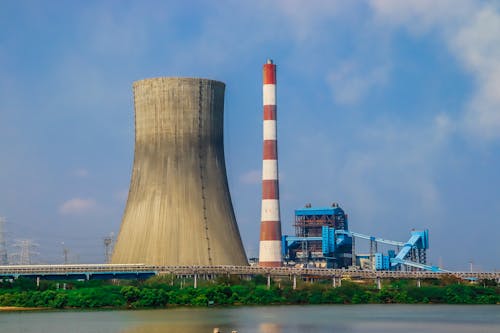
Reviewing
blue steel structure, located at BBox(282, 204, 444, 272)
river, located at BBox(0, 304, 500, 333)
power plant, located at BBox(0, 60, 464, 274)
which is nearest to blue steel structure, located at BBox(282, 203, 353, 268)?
blue steel structure, located at BBox(282, 204, 444, 272)

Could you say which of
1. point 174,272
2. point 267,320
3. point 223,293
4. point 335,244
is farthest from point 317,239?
point 267,320

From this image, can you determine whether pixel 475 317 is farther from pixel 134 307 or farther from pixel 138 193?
pixel 138 193

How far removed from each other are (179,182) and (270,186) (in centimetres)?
1005

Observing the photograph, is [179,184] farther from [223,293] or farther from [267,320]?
[267,320]

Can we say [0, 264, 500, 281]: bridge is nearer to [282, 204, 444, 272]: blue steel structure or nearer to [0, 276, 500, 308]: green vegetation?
[0, 276, 500, 308]: green vegetation

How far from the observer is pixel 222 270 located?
227 feet

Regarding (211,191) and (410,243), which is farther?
(410,243)

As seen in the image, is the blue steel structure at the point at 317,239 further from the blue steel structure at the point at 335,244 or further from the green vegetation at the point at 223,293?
the green vegetation at the point at 223,293

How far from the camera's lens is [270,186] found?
7569 centimetres

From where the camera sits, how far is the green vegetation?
195 feet

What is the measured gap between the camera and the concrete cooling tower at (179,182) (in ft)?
222

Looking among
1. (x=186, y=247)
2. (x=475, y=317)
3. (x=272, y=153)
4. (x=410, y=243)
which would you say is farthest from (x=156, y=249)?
(x=410, y=243)

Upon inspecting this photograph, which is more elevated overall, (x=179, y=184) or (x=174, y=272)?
(x=179, y=184)

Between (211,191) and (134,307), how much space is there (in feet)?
39.3
